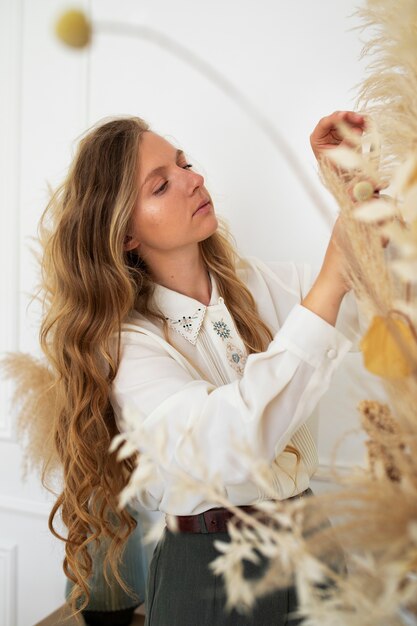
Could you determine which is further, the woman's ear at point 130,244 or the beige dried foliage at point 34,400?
the beige dried foliage at point 34,400

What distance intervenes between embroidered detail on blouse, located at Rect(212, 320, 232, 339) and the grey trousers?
0.38 m

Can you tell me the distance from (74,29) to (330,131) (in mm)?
489

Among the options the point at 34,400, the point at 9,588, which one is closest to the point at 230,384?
the point at 34,400

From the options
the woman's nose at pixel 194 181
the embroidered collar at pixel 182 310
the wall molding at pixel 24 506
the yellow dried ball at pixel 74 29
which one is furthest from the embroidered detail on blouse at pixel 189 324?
the wall molding at pixel 24 506

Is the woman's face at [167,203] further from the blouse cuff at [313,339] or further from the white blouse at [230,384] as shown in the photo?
the blouse cuff at [313,339]

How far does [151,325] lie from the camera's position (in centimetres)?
122

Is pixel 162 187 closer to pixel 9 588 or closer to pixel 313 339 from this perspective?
pixel 313 339

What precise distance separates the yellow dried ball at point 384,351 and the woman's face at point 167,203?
768mm

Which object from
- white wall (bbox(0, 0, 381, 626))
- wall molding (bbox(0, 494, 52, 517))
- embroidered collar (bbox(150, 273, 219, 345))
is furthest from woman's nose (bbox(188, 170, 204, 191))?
wall molding (bbox(0, 494, 52, 517))

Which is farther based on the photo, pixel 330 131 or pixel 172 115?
pixel 172 115

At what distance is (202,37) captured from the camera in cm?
160

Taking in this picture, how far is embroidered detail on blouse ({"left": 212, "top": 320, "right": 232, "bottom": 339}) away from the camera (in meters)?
1.24

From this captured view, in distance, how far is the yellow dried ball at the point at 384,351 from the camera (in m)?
0.44

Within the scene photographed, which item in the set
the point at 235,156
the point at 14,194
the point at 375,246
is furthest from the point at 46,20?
the point at 375,246
